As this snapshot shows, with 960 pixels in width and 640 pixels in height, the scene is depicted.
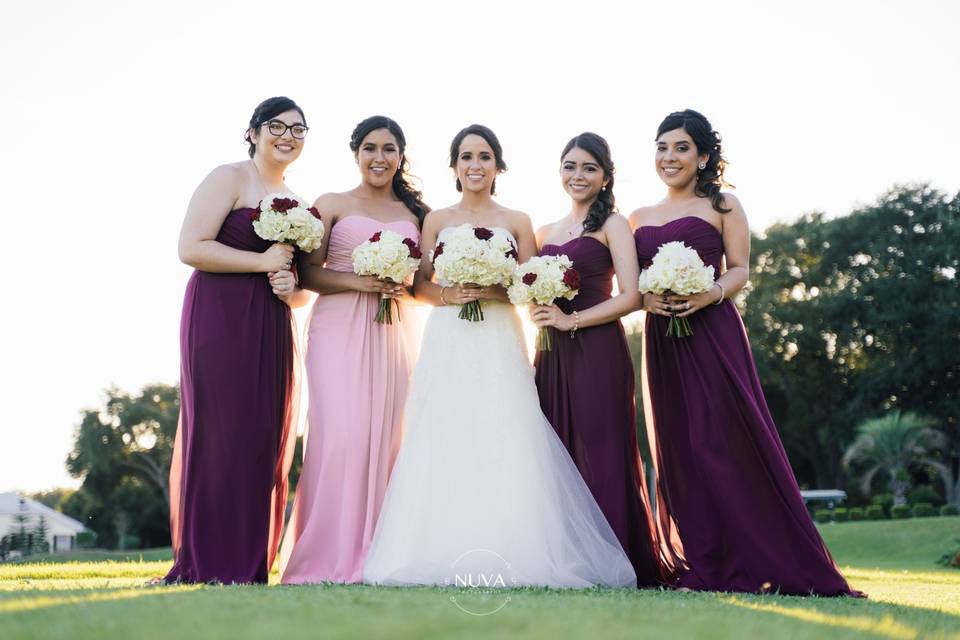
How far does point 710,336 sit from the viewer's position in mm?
8781

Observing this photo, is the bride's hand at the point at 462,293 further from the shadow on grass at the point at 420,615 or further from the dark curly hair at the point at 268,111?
the shadow on grass at the point at 420,615

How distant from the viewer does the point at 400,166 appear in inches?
388

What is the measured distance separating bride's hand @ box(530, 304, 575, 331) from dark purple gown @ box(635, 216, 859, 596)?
0.76 m

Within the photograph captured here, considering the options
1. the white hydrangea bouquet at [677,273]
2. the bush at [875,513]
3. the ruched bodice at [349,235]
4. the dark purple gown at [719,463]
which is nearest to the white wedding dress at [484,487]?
the dark purple gown at [719,463]

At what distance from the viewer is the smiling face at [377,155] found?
9445 mm

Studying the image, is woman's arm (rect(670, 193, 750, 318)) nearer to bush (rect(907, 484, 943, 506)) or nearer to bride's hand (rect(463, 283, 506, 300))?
bride's hand (rect(463, 283, 506, 300))

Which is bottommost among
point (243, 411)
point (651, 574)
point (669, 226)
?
point (651, 574)

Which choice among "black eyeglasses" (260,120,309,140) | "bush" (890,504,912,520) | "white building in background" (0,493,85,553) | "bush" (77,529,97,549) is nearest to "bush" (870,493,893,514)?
"bush" (890,504,912,520)

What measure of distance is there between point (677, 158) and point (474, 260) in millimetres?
2250

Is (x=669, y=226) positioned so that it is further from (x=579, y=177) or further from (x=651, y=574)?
(x=651, y=574)

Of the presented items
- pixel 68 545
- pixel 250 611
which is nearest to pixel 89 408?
pixel 68 545

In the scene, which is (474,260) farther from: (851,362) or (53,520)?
(53,520)

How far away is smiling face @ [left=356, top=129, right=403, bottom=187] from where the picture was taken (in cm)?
945

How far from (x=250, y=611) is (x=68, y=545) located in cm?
5153
